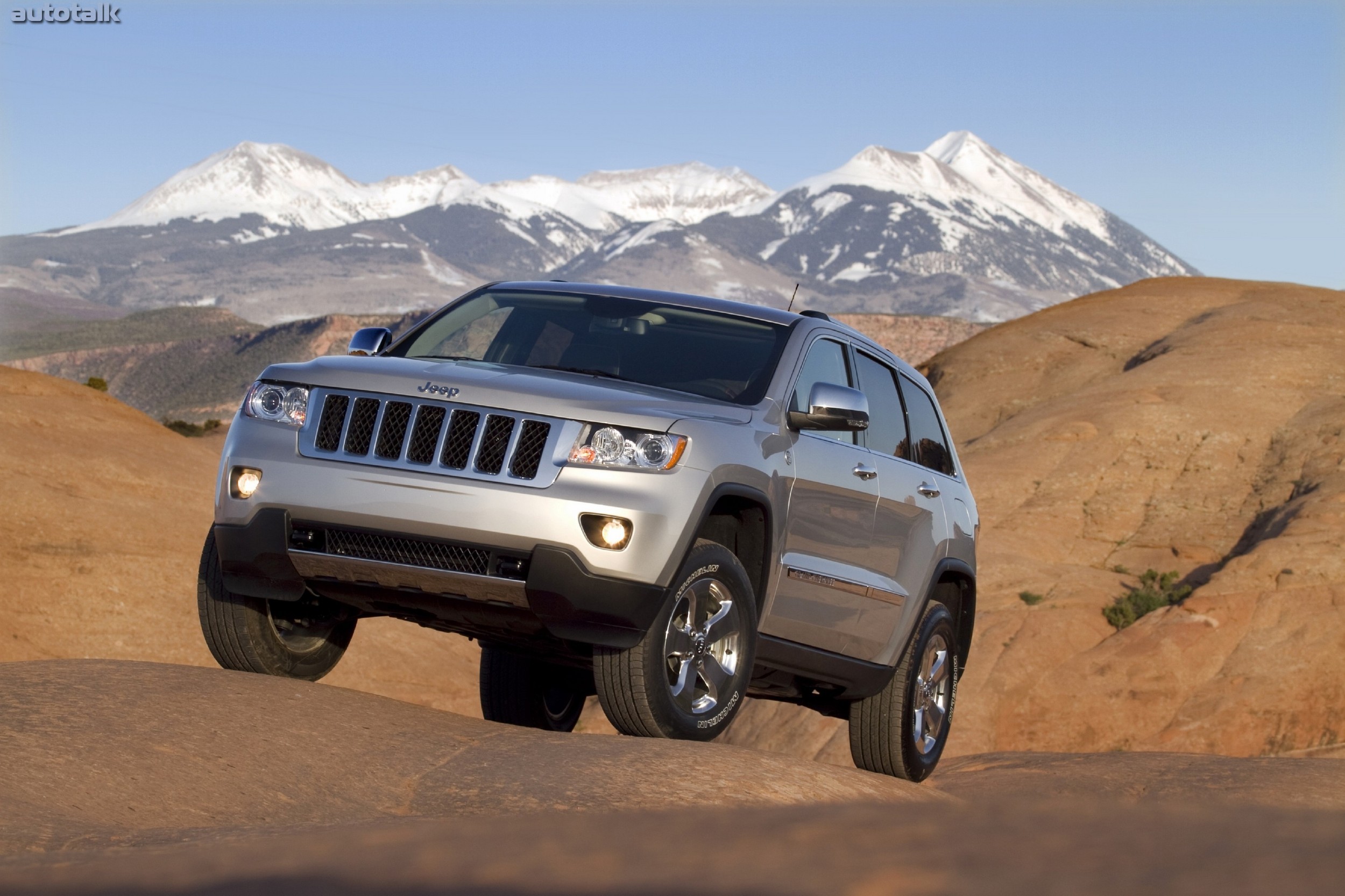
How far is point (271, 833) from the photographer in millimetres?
4031

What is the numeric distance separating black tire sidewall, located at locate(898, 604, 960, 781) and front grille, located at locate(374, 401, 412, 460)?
306cm

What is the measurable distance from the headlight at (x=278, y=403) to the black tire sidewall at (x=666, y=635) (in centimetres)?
176

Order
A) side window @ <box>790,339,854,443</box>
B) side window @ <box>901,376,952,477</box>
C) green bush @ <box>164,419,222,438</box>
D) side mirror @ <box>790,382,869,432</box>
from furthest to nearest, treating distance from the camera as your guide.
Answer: green bush @ <box>164,419,222,438</box> < side window @ <box>901,376,952,477</box> < side window @ <box>790,339,854,443</box> < side mirror @ <box>790,382,869,432</box>

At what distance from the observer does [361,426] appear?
6105mm

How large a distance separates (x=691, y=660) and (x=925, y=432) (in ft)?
8.87

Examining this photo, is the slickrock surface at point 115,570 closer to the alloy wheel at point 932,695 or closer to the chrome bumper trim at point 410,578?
the alloy wheel at point 932,695

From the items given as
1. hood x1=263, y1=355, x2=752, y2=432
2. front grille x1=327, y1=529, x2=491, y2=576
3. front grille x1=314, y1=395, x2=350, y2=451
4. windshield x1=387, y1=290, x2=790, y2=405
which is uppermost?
windshield x1=387, y1=290, x2=790, y2=405

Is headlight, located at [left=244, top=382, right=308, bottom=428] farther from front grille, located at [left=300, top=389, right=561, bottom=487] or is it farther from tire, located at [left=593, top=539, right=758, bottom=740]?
tire, located at [left=593, top=539, right=758, bottom=740]

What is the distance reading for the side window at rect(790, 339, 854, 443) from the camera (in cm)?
688

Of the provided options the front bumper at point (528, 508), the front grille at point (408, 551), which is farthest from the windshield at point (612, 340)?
the front grille at point (408, 551)

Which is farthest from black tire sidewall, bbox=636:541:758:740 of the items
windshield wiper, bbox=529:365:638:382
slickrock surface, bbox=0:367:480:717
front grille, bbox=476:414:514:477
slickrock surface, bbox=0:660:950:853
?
slickrock surface, bbox=0:367:480:717

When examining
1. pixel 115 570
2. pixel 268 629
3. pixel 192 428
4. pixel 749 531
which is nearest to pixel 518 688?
pixel 268 629

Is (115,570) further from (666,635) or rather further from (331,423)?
(666,635)

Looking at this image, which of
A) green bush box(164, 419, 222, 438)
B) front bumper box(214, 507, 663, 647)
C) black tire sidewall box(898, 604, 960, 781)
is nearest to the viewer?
front bumper box(214, 507, 663, 647)
